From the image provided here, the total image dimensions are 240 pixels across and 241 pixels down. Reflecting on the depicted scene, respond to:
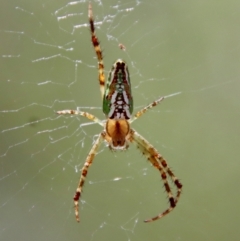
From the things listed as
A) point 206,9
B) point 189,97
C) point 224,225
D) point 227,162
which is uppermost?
point 206,9

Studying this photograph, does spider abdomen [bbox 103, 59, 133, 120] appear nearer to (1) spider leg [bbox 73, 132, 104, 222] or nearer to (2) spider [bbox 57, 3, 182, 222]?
(2) spider [bbox 57, 3, 182, 222]

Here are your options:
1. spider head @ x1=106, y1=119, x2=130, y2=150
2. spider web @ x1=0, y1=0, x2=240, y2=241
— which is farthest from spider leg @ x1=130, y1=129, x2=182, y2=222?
spider web @ x1=0, y1=0, x2=240, y2=241

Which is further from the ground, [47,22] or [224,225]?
[47,22]

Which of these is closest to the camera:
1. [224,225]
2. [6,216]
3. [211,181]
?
[6,216]

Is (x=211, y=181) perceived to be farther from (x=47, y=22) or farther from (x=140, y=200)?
(x=47, y=22)

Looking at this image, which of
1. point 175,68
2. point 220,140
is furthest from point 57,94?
point 220,140

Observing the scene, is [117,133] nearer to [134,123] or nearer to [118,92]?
[118,92]

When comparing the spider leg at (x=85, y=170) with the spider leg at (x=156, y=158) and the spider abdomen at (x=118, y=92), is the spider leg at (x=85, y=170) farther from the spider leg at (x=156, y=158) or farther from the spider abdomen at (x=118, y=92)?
the spider abdomen at (x=118, y=92)
